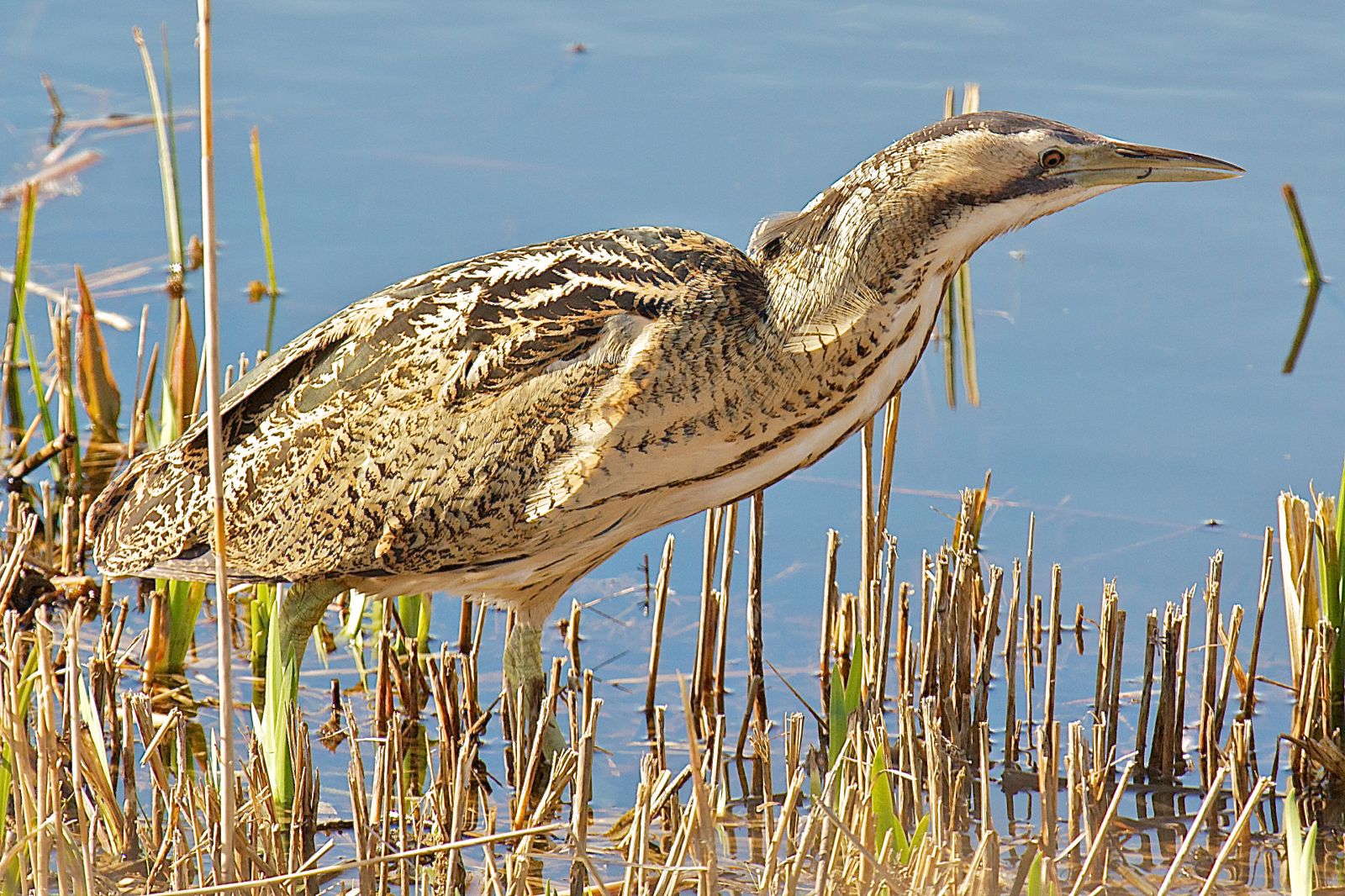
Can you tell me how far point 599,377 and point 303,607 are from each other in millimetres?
947

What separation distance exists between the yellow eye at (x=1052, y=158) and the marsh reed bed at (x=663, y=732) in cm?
77

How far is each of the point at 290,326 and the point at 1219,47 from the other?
3905 millimetres

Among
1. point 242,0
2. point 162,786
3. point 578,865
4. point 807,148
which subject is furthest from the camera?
point 242,0

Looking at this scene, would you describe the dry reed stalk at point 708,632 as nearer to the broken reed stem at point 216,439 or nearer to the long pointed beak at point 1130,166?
the long pointed beak at point 1130,166

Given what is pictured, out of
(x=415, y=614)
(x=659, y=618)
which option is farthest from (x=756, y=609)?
(x=415, y=614)

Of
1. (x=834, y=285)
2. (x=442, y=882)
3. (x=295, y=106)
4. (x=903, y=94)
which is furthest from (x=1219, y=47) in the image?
(x=442, y=882)

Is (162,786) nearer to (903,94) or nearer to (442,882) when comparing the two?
(442,882)

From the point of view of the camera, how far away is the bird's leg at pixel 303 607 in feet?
14.1

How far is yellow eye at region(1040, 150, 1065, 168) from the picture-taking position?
3713 mm

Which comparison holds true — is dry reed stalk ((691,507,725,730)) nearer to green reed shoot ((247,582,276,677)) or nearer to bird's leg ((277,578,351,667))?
bird's leg ((277,578,351,667))

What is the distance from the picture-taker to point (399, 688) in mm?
4574

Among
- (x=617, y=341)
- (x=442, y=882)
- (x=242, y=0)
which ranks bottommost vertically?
(x=442, y=882)

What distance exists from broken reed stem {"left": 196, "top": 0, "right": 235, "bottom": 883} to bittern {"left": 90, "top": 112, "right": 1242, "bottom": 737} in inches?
47.2

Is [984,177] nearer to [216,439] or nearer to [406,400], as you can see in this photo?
[406,400]
